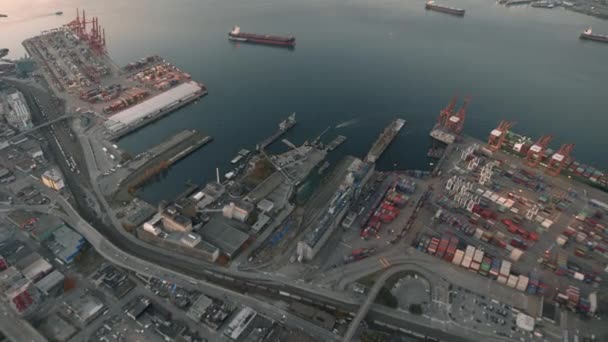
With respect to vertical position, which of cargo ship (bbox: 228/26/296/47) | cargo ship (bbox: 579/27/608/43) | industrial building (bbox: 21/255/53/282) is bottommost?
industrial building (bbox: 21/255/53/282)

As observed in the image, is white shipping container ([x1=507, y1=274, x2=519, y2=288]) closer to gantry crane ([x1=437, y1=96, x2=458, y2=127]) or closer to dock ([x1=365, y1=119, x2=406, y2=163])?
dock ([x1=365, y1=119, x2=406, y2=163])

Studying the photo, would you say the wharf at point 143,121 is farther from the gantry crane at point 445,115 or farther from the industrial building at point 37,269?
the gantry crane at point 445,115

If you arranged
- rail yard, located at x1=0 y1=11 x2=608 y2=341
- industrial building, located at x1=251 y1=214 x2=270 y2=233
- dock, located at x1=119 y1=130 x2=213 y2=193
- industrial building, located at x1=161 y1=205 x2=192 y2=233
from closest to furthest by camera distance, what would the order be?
rail yard, located at x1=0 y1=11 x2=608 y2=341
industrial building, located at x1=161 y1=205 x2=192 y2=233
industrial building, located at x1=251 y1=214 x2=270 y2=233
dock, located at x1=119 y1=130 x2=213 y2=193

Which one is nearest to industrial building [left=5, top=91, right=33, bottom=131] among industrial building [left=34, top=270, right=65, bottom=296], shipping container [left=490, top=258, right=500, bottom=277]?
industrial building [left=34, top=270, right=65, bottom=296]

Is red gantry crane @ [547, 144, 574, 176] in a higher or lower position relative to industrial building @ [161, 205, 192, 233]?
higher

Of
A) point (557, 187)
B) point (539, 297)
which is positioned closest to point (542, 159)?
point (557, 187)

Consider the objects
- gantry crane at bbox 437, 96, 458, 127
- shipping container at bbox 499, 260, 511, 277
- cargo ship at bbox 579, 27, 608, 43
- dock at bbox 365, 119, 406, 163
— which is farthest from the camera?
cargo ship at bbox 579, 27, 608, 43

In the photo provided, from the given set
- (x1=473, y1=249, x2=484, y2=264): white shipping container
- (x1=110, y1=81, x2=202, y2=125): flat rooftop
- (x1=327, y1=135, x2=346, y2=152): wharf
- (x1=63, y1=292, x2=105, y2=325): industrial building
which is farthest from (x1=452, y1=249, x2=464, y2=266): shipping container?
(x1=110, y1=81, x2=202, y2=125): flat rooftop

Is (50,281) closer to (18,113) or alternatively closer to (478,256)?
(18,113)

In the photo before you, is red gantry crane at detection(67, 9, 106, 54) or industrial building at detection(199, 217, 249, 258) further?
red gantry crane at detection(67, 9, 106, 54)

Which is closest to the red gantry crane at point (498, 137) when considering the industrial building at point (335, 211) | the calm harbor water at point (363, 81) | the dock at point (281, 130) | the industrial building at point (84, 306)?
the calm harbor water at point (363, 81)
